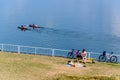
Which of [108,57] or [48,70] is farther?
[108,57]

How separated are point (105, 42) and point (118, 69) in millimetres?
58056

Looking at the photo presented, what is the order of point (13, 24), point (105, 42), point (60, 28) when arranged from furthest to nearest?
point (13, 24)
point (60, 28)
point (105, 42)

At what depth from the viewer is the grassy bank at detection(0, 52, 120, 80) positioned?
20062 mm

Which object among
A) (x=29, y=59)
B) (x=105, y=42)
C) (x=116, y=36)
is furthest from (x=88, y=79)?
(x=116, y=36)

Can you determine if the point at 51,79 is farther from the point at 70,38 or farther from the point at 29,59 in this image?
the point at 70,38

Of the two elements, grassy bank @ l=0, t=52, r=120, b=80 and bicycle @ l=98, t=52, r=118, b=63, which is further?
bicycle @ l=98, t=52, r=118, b=63

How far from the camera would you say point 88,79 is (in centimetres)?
1934

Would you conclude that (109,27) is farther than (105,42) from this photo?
Yes

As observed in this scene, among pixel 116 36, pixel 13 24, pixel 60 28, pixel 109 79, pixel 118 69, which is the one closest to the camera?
pixel 109 79

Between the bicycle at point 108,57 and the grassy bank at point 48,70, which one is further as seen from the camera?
the bicycle at point 108,57

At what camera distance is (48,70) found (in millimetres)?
22312

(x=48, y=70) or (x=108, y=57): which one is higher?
(x=108, y=57)

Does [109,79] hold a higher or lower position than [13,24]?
lower

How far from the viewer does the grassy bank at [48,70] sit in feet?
65.8
